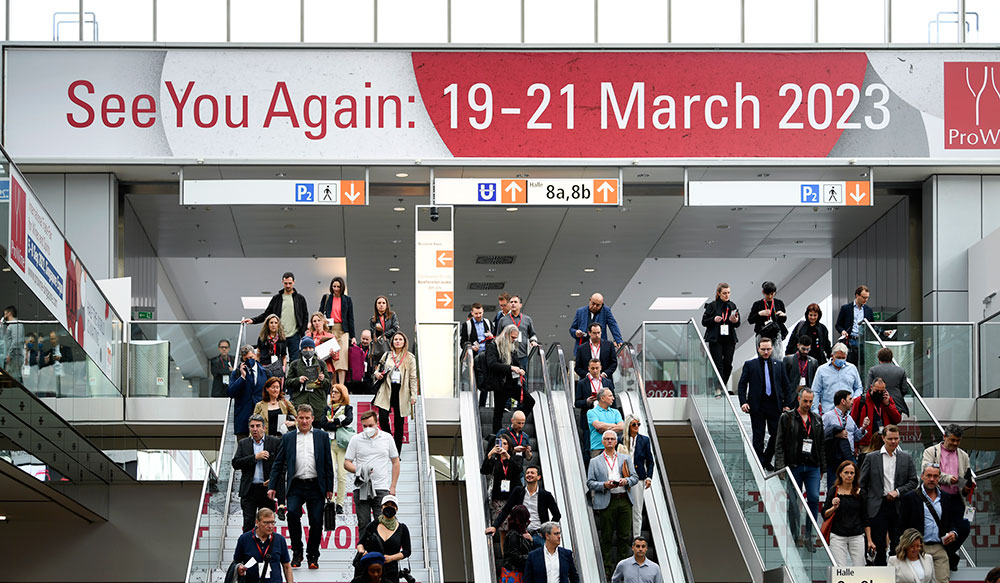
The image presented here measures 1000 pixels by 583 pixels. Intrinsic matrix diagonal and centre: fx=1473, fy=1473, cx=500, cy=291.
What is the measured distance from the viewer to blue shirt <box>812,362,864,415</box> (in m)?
17.1

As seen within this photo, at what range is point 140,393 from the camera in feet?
69.4

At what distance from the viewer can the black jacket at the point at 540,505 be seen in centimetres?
1534

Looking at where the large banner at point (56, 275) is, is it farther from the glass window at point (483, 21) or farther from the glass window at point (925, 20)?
the glass window at point (925, 20)

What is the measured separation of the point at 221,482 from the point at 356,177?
921cm

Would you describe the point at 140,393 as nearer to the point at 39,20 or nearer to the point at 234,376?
the point at 234,376

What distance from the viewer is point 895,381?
17703 millimetres

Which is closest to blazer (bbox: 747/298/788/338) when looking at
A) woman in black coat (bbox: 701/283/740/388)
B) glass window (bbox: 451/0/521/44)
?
woman in black coat (bbox: 701/283/740/388)

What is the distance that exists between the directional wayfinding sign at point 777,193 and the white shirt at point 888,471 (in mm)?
9030

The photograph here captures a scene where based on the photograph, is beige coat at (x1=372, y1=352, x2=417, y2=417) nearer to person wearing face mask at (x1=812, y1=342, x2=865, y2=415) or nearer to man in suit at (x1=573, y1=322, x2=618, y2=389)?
man in suit at (x1=573, y1=322, x2=618, y2=389)

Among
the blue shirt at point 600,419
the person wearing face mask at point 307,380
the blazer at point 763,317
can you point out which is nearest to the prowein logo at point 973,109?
the blazer at point 763,317

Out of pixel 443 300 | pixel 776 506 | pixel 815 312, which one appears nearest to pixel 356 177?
pixel 443 300

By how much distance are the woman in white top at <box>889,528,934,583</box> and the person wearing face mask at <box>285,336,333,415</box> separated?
22.3 ft

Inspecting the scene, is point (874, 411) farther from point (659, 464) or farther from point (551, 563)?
point (551, 563)

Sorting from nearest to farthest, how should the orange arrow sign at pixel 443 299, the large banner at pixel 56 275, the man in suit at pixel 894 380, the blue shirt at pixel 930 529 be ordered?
1. the large banner at pixel 56 275
2. the blue shirt at pixel 930 529
3. the man in suit at pixel 894 380
4. the orange arrow sign at pixel 443 299
